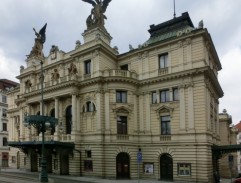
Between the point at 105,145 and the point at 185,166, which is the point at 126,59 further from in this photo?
the point at 185,166

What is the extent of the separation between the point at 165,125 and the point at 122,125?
539cm

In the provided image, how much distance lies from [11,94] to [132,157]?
3560 centimetres

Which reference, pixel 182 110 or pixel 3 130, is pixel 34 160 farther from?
pixel 3 130

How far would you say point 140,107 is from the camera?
39688 mm

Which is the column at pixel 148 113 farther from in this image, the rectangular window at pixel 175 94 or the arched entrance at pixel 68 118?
the arched entrance at pixel 68 118

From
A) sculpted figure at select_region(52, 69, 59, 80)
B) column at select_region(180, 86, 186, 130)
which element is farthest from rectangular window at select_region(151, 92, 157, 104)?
sculpted figure at select_region(52, 69, 59, 80)

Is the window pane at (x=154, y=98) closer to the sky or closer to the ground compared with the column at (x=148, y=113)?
closer to the sky

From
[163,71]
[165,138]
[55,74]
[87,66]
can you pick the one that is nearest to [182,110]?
[165,138]

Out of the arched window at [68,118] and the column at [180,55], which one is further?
the arched window at [68,118]

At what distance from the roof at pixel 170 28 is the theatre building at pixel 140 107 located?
4.9 inches

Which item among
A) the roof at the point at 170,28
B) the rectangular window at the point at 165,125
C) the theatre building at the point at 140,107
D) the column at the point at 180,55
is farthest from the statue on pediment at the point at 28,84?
the column at the point at 180,55

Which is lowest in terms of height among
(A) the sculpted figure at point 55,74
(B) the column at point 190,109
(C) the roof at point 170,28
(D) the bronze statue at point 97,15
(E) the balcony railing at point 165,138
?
(E) the balcony railing at point 165,138

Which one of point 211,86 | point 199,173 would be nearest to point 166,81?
point 211,86

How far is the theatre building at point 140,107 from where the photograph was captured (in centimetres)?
3484
